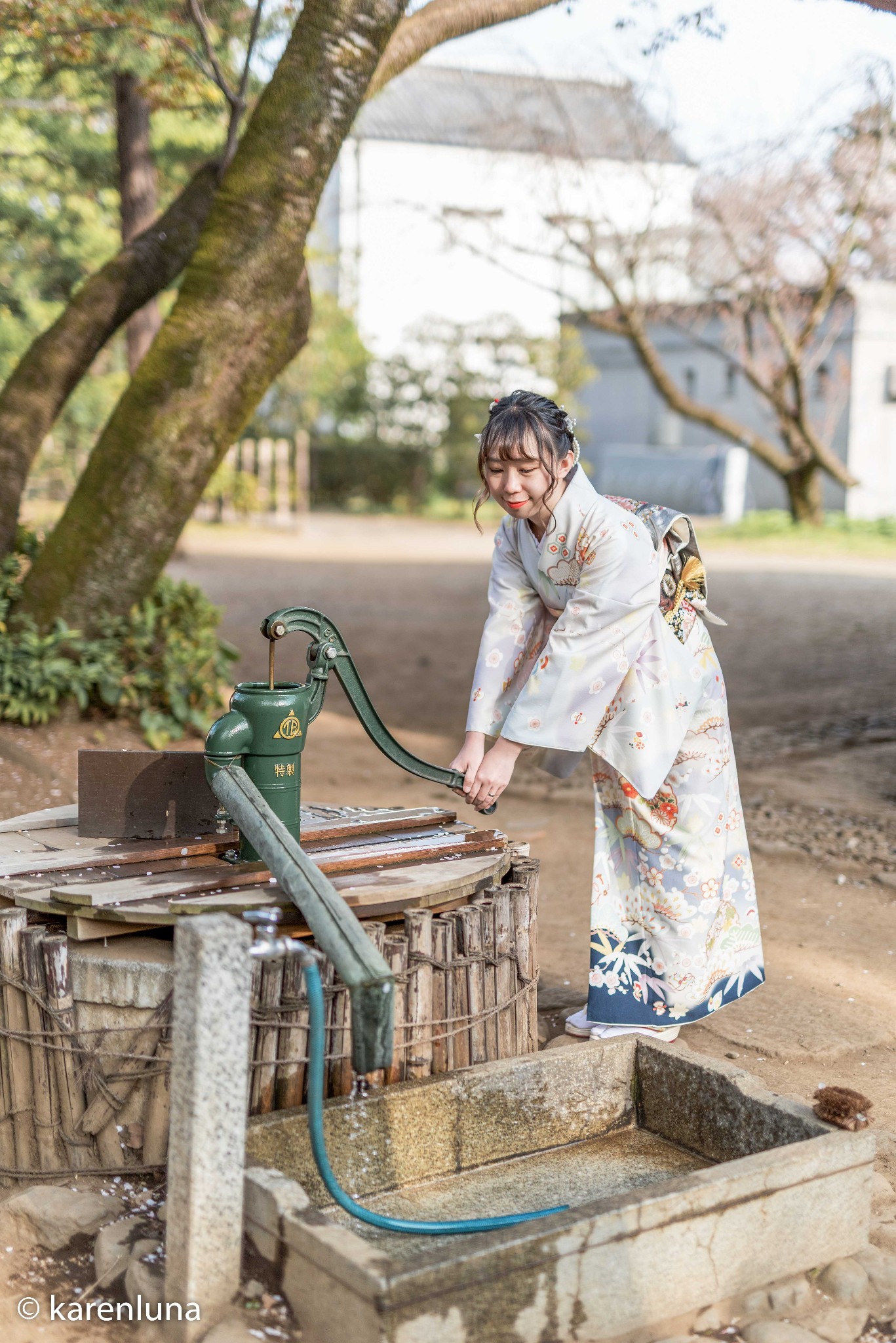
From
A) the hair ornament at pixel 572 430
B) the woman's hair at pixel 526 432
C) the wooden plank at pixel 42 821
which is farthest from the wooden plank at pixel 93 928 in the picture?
the hair ornament at pixel 572 430

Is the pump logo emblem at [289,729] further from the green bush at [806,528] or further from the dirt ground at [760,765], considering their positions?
the green bush at [806,528]

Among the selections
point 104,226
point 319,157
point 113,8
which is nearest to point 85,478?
point 319,157

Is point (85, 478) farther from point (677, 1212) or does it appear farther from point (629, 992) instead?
point (677, 1212)

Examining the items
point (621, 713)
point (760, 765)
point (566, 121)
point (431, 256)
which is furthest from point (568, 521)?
point (431, 256)

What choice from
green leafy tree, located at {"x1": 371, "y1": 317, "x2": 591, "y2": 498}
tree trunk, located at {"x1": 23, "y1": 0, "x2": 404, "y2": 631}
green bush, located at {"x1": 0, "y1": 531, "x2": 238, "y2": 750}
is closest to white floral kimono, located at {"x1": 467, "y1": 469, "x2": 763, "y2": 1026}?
tree trunk, located at {"x1": 23, "y1": 0, "x2": 404, "y2": 631}

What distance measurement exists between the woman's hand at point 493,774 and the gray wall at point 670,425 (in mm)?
20576

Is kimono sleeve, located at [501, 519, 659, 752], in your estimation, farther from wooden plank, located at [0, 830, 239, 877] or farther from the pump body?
wooden plank, located at [0, 830, 239, 877]

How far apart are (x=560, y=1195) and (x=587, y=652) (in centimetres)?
118

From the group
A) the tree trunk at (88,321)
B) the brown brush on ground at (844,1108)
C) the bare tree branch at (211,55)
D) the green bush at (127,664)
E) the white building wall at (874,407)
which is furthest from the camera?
the white building wall at (874,407)

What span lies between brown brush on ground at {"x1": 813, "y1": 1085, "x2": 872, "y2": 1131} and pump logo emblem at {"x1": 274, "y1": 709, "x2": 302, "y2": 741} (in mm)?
1296

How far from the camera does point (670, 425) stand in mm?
28094

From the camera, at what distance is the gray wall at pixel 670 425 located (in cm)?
2464

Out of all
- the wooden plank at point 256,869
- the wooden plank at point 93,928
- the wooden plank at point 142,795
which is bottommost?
the wooden plank at point 93,928

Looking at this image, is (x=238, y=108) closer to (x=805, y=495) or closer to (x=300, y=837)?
(x=300, y=837)
